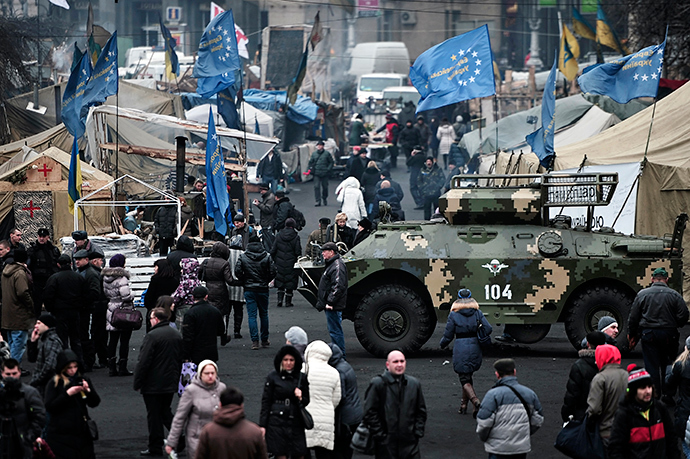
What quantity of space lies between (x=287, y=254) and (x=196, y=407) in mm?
9570

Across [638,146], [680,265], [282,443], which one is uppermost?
[638,146]

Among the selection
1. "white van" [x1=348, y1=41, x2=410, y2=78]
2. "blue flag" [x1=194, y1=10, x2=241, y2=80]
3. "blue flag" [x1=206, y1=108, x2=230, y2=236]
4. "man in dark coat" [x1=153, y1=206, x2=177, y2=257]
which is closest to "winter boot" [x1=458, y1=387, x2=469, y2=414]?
"blue flag" [x1=206, y1=108, x2=230, y2=236]

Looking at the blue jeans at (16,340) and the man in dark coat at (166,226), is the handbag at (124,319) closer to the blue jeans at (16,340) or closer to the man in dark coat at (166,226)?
the blue jeans at (16,340)

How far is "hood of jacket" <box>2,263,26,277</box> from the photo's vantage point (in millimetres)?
13125

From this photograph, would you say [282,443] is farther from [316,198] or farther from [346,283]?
[316,198]

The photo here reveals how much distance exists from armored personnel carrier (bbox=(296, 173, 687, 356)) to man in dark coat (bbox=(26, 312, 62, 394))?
551cm

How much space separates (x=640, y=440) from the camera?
7.97 m

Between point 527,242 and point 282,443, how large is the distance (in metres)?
6.98

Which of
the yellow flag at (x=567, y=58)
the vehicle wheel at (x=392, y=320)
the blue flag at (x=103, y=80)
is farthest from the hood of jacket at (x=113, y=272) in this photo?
the yellow flag at (x=567, y=58)

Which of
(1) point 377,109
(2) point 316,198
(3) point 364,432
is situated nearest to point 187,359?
(3) point 364,432

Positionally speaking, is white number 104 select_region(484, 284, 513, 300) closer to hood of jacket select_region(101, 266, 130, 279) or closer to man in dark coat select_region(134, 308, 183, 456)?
hood of jacket select_region(101, 266, 130, 279)

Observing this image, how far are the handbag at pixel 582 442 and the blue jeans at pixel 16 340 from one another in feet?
23.8

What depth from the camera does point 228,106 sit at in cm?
2628

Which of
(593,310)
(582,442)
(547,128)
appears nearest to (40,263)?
(593,310)
